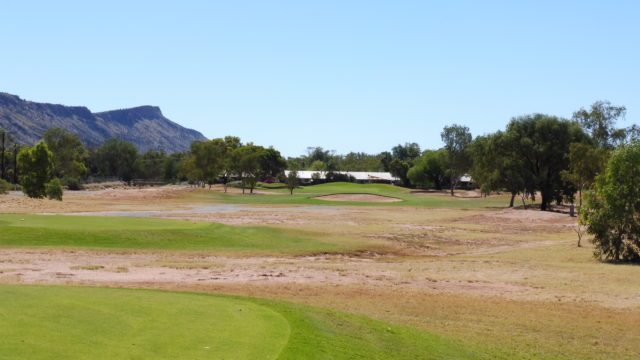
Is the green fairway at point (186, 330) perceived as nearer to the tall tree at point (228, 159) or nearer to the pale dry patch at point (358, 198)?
the pale dry patch at point (358, 198)

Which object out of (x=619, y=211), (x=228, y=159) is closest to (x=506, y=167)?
(x=619, y=211)

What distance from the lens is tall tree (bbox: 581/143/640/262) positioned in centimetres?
3331

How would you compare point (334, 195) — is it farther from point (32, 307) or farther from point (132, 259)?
point (32, 307)

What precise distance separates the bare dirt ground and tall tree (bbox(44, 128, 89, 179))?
130 m

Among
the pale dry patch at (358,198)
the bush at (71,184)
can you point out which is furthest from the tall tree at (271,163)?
the pale dry patch at (358,198)

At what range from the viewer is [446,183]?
167 meters

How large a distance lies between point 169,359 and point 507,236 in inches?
1640

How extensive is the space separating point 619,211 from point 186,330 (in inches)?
1175

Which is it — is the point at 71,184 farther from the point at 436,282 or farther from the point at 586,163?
the point at 436,282

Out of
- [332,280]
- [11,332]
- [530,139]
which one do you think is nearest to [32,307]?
[11,332]

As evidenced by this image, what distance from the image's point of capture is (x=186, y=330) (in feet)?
33.0

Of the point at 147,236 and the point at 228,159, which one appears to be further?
the point at 228,159

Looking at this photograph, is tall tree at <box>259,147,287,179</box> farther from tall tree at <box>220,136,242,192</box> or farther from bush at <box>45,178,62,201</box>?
bush at <box>45,178,62,201</box>

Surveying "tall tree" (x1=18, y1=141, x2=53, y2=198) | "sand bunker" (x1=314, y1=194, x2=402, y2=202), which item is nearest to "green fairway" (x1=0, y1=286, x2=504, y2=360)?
"tall tree" (x1=18, y1=141, x2=53, y2=198)
